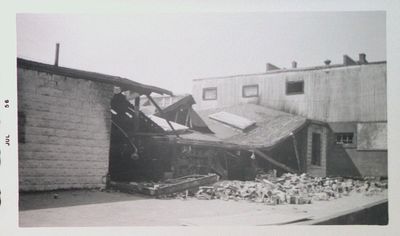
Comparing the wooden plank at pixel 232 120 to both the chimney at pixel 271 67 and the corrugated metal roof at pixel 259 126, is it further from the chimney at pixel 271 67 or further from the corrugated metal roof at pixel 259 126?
the chimney at pixel 271 67

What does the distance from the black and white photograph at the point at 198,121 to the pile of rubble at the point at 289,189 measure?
0.04ft

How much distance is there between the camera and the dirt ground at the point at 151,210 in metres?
3.94

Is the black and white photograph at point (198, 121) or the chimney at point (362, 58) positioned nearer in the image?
the black and white photograph at point (198, 121)

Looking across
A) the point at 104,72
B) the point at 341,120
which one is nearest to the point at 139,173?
the point at 104,72

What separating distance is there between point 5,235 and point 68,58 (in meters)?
1.82

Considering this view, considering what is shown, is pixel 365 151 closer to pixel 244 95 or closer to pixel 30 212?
pixel 244 95

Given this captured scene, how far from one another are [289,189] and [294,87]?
135 centimetres

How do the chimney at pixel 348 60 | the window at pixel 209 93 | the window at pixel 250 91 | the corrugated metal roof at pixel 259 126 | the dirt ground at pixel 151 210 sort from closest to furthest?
the dirt ground at pixel 151 210 → the chimney at pixel 348 60 → the window at pixel 209 93 → the corrugated metal roof at pixel 259 126 → the window at pixel 250 91

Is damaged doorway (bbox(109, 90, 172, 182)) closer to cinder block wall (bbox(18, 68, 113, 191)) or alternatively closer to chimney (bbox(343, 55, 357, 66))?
cinder block wall (bbox(18, 68, 113, 191))

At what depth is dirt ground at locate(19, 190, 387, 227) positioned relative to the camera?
3.94 meters

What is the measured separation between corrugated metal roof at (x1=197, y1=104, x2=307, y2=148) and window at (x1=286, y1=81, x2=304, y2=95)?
0.30m

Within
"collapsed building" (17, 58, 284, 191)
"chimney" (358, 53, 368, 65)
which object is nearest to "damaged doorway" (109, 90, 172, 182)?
"collapsed building" (17, 58, 284, 191)

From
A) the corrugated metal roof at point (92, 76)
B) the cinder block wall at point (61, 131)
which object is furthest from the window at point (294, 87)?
the cinder block wall at point (61, 131)

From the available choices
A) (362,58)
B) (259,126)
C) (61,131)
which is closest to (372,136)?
(362,58)
